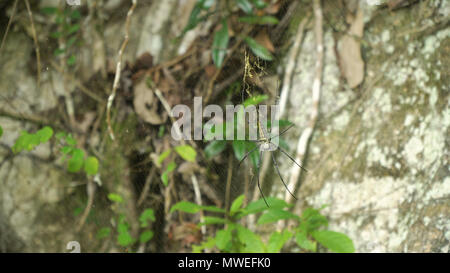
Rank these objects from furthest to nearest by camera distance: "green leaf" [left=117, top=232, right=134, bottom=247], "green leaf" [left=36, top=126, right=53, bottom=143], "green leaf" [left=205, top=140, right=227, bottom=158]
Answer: "green leaf" [left=117, top=232, right=134, bottom=247], "green leaf" [left=36, top=126, right=53, bottom=143], "green leaf" [left=205, top=140, right=227, bottom=158]

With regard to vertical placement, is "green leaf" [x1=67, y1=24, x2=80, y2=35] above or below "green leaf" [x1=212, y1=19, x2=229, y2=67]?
above

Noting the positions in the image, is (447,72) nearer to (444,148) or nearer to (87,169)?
(444,148)

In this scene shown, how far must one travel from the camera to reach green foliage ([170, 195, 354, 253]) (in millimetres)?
779


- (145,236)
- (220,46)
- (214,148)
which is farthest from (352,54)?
(145,236)

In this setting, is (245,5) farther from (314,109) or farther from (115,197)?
(115,197)

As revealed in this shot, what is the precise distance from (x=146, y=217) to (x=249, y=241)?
52 cm

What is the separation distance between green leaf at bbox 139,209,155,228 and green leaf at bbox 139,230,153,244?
0.03 m

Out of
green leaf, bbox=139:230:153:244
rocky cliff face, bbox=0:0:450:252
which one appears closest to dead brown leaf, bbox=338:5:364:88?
rocky cliff face, bbox=0:0:450:252

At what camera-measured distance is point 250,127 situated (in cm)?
74

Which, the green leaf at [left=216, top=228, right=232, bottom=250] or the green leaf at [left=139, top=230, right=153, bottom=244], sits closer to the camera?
the green leaf at [left=216, top=228, right=232, bottom=250]

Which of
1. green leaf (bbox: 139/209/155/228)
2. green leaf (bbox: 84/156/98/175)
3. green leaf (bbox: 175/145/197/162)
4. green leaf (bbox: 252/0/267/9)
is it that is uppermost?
green leaf (bbox: 252/0/267/9)

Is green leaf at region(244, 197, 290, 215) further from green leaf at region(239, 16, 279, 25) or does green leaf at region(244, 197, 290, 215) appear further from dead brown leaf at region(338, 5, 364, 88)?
green leaf at region(239, 16, 279, 25)

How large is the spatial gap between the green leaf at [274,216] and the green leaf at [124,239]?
1.99 feet
